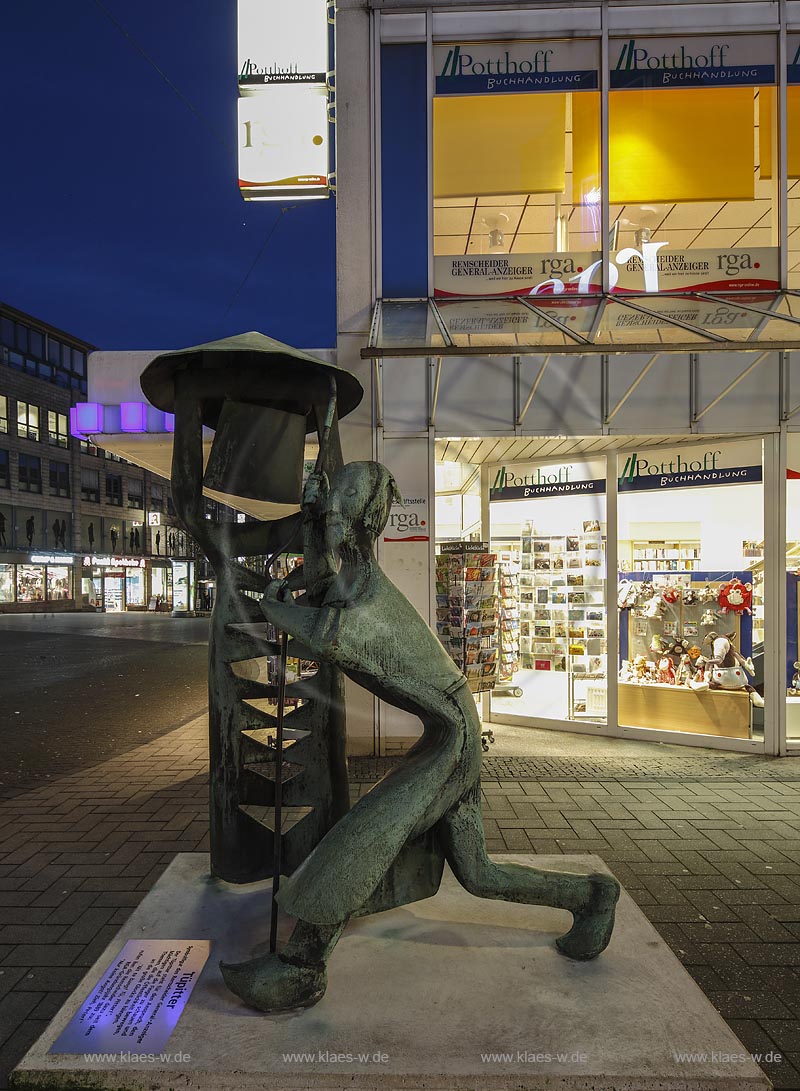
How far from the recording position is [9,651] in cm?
1714

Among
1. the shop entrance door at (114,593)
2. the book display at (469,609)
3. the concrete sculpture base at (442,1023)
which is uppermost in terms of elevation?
the book display at (469,609)

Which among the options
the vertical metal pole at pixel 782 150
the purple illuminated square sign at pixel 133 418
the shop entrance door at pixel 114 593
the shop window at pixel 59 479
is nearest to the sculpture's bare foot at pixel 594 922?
the vertical metal pole at pixel 782 150

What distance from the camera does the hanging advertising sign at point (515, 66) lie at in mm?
7082

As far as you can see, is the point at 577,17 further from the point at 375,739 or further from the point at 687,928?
the point at 687,928

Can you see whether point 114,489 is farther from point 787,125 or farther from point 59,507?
point 787,125

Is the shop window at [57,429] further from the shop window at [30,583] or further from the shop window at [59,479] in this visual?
the shop window at [30,583]

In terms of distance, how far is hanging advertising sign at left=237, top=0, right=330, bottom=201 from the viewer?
704cm

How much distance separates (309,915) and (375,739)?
15.0ft

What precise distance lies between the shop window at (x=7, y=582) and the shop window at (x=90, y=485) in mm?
9575

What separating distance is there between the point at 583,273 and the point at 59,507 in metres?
43.8

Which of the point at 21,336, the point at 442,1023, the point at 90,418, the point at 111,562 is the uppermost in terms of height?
the point at 21,336

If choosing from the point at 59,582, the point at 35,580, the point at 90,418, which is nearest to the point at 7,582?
the point at 35,580

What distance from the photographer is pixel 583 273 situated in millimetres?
7008

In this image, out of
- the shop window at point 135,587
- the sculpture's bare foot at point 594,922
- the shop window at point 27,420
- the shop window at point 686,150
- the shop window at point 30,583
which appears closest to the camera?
the sculpture's bare foot at point 594,922
